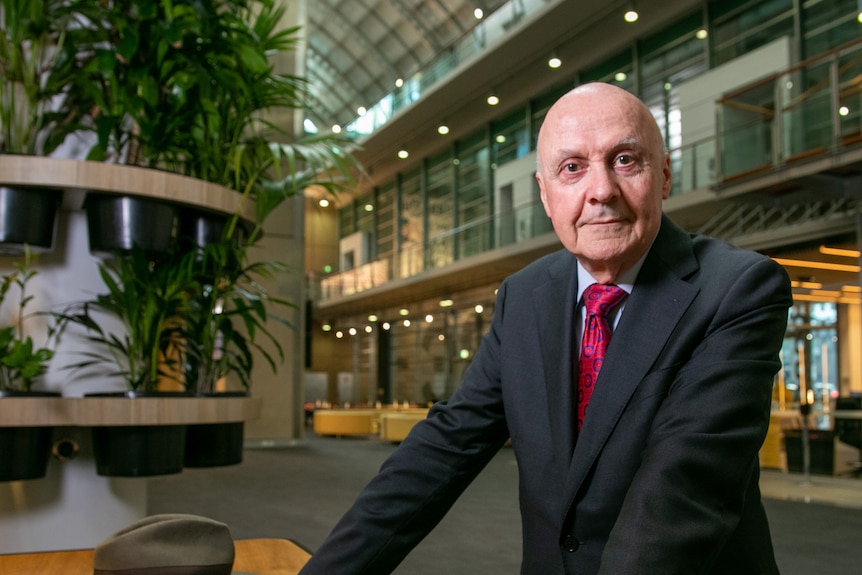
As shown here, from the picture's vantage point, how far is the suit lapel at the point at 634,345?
3.17 ft

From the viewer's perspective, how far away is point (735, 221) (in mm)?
11609

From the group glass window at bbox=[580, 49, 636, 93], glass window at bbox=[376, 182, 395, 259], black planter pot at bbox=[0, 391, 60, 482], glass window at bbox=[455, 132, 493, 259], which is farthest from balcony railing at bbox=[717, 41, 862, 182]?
glass window at bbox=[376, 182, 395, 259]

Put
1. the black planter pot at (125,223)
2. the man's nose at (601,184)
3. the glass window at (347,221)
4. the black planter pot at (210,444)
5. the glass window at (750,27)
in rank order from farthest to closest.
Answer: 1. the glass window at (347,221)
2. the glass window at (750,27)
3. the black planter pot at (210,444)
4. the black planter pot at (125,223)
5. the man's nose at (601,184)

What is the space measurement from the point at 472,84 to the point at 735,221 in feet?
25.3

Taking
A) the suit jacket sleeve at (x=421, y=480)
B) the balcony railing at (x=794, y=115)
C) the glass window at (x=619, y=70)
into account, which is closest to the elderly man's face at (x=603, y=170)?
the suit jacket sleeve at (x=421, y=480)

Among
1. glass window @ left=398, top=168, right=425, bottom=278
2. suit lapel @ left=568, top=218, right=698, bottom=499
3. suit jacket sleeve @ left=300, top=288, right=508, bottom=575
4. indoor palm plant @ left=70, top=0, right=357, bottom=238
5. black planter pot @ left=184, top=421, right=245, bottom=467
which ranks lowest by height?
black planter pot @ left=184, top=421, right=245, bottom=467

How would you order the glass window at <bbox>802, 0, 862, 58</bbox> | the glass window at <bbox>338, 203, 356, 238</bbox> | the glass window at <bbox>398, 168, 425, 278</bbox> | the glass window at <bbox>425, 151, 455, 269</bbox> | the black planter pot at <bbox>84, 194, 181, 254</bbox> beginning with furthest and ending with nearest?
the glass window at <bbox>338, 203, 356, 238</bbox>
the glass window at <bbox>398, 168, 425, 278</bbox>
the glass window at <bbox>425, 151, 455, 269</bbox>
the glass window at <bbox>802, 0, 862, 58</bbox>
the black planter pot at <bbox>84, 194, 181, 254</bbox>

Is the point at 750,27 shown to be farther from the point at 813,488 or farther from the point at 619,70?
the point at 813,488

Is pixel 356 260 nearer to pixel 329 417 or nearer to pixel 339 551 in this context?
pixel 329 417

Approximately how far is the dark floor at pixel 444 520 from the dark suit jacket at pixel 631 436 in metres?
3.94

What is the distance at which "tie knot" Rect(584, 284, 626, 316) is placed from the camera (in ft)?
3.44

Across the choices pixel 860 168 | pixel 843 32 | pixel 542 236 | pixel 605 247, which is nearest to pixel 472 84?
pixel 542 236

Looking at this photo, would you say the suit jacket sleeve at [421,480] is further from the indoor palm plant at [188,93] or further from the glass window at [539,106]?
the glass window at [539,106]

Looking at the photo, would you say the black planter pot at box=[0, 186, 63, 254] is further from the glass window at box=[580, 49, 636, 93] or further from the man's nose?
the glass window at box=[580, 49, 636, 93]
